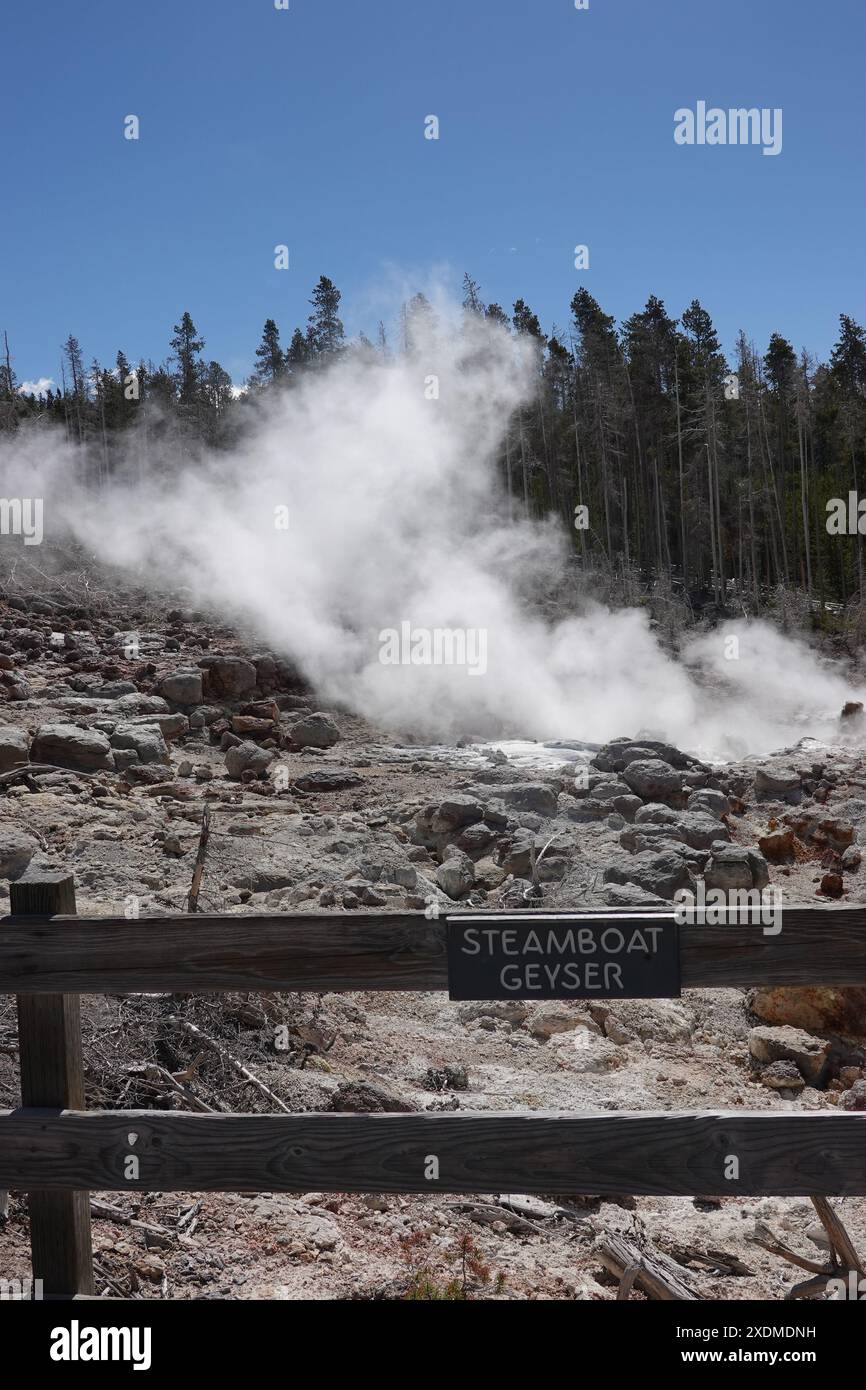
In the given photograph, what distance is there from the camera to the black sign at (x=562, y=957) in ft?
8.13

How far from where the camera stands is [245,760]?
13.7 meters

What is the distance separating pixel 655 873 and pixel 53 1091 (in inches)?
284

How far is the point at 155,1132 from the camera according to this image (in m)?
2.62

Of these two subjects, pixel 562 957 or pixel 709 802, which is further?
pixel 709 802

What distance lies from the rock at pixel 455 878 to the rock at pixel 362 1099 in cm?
429

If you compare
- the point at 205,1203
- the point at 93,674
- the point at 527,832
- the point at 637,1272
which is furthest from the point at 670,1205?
the point at 93,674

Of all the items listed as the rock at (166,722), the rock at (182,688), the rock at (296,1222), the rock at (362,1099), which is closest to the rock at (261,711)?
the rock at (182,688)

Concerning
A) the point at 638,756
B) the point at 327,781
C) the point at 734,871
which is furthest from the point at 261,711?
the point at 734,871

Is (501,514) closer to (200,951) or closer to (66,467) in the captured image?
(66,467)

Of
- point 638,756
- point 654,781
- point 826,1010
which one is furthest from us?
point 638,756

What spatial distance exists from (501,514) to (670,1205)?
3450 centimetres

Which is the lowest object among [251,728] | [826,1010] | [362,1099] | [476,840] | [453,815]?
[826,1010]

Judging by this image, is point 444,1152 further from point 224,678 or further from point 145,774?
point 224,678

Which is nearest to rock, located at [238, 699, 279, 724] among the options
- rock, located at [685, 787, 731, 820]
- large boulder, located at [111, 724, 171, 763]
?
large boulder, located at [111, 724, 171, 763]
